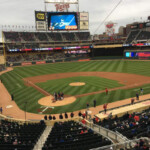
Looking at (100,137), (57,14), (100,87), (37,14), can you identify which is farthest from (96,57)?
(100,137)

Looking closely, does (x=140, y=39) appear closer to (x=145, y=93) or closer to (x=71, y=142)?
(x=145, y=93)

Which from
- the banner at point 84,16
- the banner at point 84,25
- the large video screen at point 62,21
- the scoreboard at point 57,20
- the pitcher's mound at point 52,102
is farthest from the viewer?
the banner at point 84,25

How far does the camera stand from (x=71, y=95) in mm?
26375

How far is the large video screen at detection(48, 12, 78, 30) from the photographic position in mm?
78750

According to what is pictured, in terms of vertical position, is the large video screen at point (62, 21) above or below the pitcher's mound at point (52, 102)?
above

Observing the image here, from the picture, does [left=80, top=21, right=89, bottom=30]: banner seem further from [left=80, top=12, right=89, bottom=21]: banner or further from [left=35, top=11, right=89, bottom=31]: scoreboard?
[left=35, top=11, right=89, bottom=31]: scoreboard

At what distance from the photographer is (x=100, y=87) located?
30.2 meters

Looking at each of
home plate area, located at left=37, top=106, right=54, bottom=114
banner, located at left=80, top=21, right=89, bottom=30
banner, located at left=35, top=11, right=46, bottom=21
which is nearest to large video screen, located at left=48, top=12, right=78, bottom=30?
banner, located at left=35, top=11, right=46, bottom=21

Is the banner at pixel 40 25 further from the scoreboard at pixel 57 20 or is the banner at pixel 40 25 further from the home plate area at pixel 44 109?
the home plate area at pixel 44 109

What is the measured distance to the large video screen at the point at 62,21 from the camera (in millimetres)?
78750

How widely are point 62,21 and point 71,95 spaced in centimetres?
6173

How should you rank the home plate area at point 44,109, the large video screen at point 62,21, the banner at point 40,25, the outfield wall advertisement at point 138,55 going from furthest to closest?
the large video screen at point 62,21 < the banner at point 40,25 < the outfield wall advertisement at point 138,55 < the home plate area at point 44,109

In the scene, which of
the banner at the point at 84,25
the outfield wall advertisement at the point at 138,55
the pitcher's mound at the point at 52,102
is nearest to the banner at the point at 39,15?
the banner at the point at 84,25

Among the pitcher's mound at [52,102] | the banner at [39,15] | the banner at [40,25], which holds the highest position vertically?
the banner at [39,15]
